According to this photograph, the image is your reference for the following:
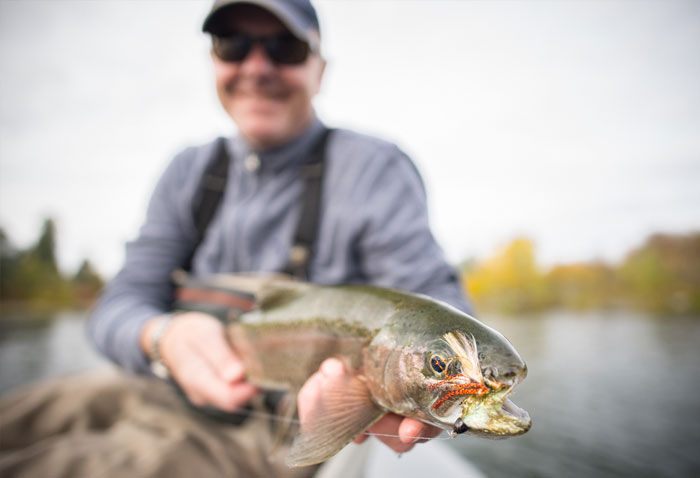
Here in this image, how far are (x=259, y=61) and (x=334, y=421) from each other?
220 cm

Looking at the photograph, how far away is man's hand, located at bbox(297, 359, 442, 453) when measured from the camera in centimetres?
88

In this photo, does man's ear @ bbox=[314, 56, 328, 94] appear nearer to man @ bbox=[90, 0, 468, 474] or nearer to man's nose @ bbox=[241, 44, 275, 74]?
man @ bbox=[90, 0, 468, 474]

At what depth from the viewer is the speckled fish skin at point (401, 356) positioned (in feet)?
2.44

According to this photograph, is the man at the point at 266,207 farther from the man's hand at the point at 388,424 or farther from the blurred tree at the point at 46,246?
the blurred tree at the point at 46,246

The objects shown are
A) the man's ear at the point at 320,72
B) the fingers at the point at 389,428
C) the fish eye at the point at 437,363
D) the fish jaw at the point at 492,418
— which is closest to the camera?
the fish jaw at the point at 492,418

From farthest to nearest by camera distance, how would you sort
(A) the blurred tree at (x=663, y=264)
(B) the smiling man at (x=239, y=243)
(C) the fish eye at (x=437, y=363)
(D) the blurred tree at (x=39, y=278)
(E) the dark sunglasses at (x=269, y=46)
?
(D) the blurred tree at (x=39, y=278), (A) the blurred tree at (x=663, y=264), (E) the dark sunglasses at (x=269, y=46), (B) the smiling man at (x=239, y=243), (C) the fish eye at (x=437, y=363)

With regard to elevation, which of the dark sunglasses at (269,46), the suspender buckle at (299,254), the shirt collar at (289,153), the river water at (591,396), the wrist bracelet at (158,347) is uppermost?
the dark sunglasses at (269,46)

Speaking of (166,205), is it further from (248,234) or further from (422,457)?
(422,457)

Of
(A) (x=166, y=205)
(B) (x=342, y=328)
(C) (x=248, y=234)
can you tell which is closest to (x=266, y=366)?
(B) (x=342, y=328)

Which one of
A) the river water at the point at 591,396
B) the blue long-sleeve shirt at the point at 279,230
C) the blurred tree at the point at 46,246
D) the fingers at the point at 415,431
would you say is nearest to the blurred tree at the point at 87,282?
the blurred tree at the point at 46,246

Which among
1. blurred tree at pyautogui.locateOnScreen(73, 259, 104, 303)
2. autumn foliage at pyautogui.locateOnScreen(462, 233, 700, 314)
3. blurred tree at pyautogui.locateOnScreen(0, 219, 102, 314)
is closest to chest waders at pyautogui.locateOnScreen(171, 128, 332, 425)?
autumn foliage at pyautogui.locateOnScreen(462, 233, 700, 314)

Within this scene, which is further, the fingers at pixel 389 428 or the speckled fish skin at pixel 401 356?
the fingers at pixel 389 428

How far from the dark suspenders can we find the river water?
1.27 m

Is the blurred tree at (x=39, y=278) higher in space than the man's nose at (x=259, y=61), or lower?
lower
